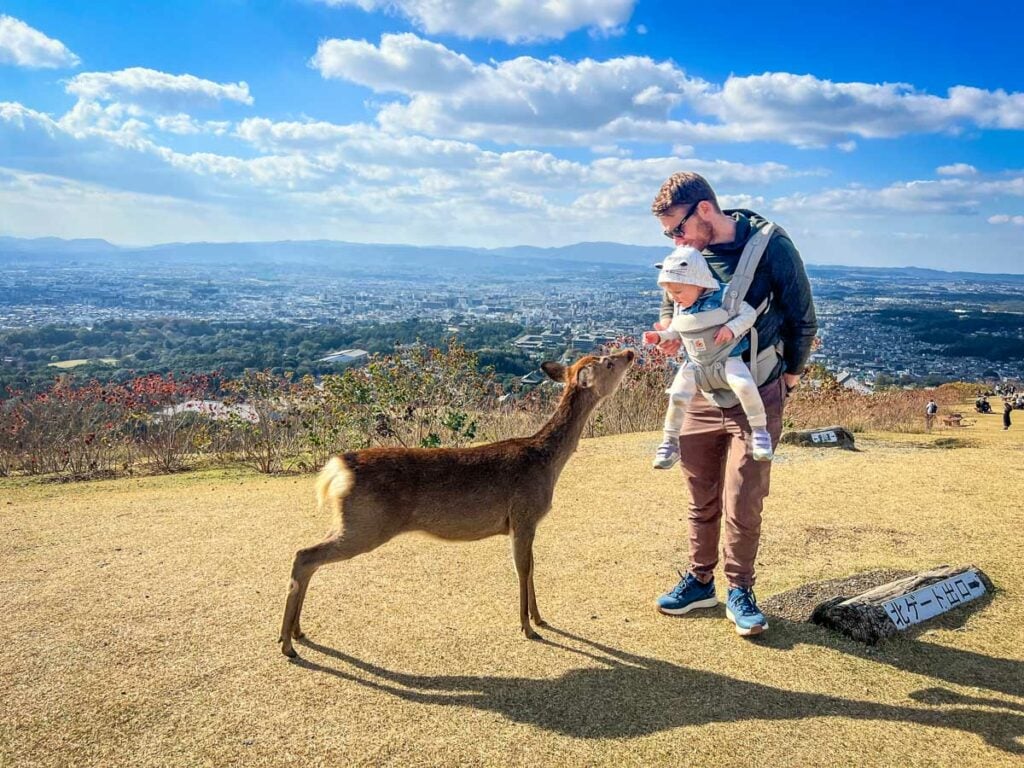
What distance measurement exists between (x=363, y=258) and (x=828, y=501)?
160 meters

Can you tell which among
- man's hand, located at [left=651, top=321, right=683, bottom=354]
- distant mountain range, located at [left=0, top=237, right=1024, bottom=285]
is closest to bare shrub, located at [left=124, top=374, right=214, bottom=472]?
man's hand, located at [left=651, top=321, right=683, bottom=354]

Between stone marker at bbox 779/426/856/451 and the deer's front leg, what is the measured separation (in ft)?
24.6

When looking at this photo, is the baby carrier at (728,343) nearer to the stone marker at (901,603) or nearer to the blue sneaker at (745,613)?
the blue sneaker at (745,613)

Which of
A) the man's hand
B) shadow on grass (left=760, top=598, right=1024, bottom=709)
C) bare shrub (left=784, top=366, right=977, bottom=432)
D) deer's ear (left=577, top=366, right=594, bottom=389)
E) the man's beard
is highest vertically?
the man's beard

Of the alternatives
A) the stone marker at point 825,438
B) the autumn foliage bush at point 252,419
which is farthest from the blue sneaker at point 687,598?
the stone marker at point 825,438

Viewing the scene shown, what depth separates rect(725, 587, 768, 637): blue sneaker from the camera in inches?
174

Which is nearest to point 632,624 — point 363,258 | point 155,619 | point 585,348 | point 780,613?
point 780,613

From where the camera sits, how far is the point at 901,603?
15.2ft

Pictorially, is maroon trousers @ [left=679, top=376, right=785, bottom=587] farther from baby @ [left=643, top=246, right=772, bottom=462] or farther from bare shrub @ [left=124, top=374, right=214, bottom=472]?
bare shrub @ [left=124, top=374, right=214, bottom=472]

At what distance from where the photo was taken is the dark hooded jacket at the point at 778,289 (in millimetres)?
4172

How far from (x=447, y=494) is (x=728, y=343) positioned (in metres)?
1.91

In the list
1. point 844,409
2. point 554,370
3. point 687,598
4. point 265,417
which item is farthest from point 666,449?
point 844,409

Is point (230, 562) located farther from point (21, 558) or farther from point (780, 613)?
point (780, 613)

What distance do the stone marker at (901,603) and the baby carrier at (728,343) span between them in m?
1.57
